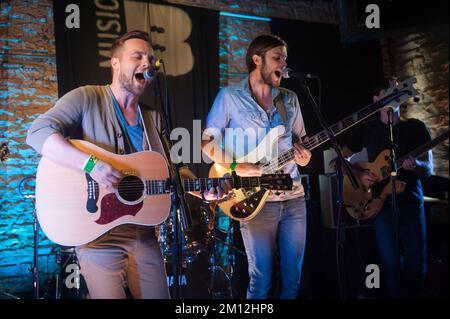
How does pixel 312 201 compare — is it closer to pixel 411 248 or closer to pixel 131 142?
pixel 411 248

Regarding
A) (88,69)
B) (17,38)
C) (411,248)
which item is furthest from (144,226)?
(17,38)

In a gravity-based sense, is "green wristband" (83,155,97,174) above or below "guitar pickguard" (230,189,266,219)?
above

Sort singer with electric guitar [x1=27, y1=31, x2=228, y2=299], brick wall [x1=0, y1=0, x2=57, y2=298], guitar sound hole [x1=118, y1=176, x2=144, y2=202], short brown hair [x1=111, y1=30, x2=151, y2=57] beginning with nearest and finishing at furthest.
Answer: singer with electric guitar [x1=27, y1=31, x2=228, y2=299] → guitar sound hole [x1=118, y1=176, x2=144, y2=202] → short brown hair [x1=111, y1=30, x2=151, y2=57] → brick wall [x1=0, y1=0, x2=57, y2=298]

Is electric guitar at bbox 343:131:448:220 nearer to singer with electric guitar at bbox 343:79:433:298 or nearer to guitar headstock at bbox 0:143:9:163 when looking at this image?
singer with electric guitar at bbox 343:79:433:298

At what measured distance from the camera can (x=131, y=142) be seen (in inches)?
115

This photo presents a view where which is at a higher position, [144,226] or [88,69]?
[88,69]

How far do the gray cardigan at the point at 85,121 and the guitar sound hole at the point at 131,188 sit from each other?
0.22 metres

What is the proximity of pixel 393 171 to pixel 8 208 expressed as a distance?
3.96 metres

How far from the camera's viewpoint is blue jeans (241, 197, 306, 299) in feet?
10.7

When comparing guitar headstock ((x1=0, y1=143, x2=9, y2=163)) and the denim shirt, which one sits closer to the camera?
the denim shirt

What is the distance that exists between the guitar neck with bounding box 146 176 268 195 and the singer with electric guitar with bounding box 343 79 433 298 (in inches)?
62.8

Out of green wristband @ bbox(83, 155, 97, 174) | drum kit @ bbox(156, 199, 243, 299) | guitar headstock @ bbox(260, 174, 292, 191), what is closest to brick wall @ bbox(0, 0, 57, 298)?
drum kit @ bbox(156, 199, 243, 299)

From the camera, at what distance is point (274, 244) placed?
334cm

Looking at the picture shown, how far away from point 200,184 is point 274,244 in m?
0.85
